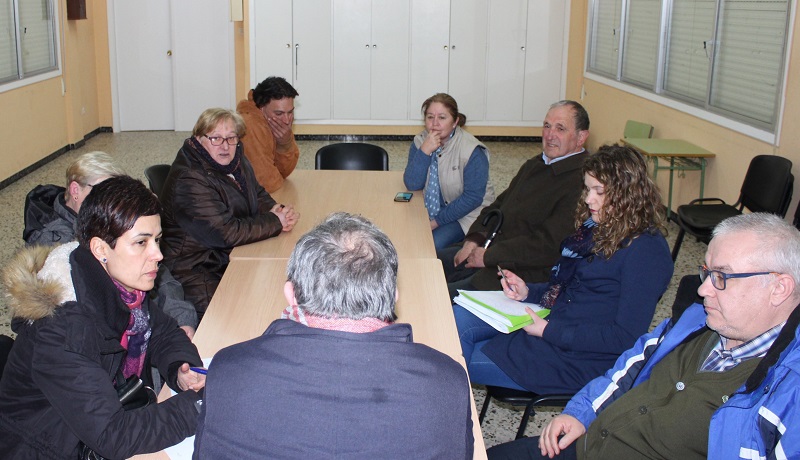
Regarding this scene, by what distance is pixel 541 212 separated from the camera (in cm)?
388

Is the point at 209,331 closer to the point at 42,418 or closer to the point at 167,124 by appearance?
the point at 42,418

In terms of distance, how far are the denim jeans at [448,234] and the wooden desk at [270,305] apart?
1.16m

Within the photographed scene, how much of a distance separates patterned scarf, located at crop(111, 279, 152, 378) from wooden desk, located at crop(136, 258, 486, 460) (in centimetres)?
17

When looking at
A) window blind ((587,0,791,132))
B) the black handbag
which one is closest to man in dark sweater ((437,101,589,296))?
the black handbag

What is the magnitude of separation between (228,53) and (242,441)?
1034 cm

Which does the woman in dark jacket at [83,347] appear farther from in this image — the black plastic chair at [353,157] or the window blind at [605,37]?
the window blind at [605,37]

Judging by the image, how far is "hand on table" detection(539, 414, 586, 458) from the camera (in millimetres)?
2391

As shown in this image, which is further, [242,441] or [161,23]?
[161,23]

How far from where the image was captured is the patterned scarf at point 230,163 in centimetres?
362

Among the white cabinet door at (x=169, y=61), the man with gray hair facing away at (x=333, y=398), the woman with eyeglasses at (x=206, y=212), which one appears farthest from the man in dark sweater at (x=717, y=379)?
the white cabinet door at (x=169, y=61)

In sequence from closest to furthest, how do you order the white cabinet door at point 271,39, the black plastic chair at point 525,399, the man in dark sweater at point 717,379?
the man in dark sweater at point 717,379, the black plastic chair at point 525,399, the white cabinet door at point 271,39

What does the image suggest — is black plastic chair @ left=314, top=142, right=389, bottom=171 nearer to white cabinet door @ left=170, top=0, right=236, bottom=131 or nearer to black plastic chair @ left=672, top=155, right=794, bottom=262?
black plastic chair @ left=672, top=155, right=794, bottom=262

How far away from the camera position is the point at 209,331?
8.83 ft

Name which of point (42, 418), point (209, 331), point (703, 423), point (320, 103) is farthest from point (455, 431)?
point (320, 103)
